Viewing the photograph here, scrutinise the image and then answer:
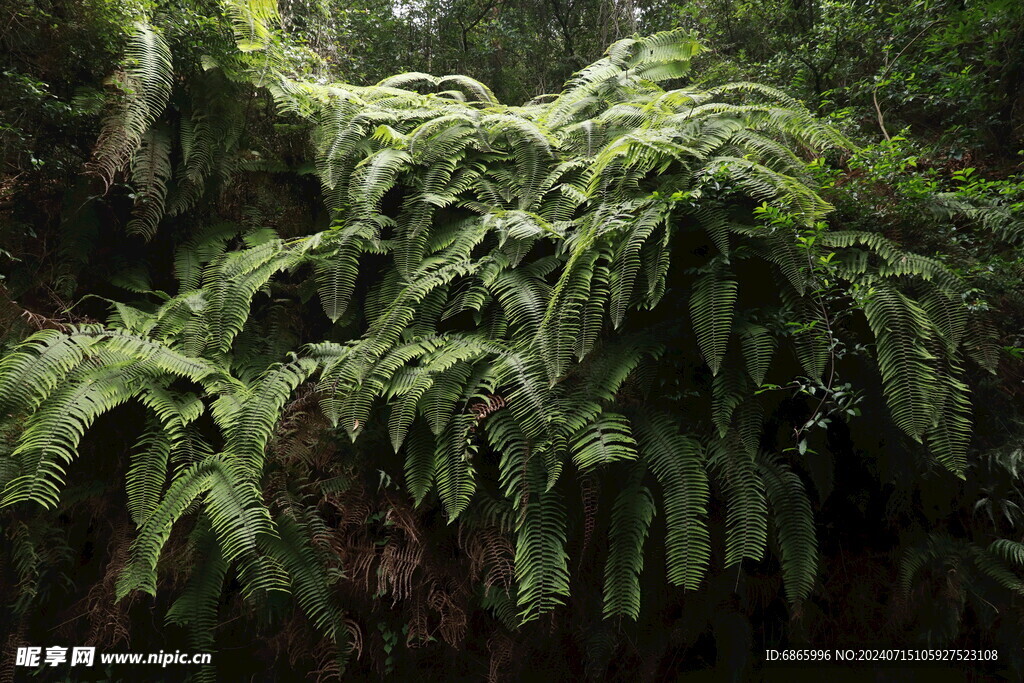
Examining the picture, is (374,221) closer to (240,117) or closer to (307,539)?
(240,117)

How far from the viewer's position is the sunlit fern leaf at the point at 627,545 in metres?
2.36

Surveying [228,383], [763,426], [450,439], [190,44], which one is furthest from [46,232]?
[763,426]

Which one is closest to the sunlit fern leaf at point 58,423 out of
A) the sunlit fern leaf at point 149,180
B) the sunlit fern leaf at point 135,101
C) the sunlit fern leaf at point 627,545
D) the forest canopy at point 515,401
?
the forest canopy at point 515,401

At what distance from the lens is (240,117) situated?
3.94m

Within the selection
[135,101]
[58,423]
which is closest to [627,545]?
[58,423]

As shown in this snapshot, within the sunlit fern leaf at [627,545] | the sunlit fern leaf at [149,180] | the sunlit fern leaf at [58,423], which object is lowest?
the sunlit fern leaf at [627,545]

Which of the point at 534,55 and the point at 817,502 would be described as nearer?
the point at 817,502

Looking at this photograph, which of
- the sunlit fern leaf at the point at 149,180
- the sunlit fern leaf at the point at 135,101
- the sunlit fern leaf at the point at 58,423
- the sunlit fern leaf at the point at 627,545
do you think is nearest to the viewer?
the sunlit fern leaf at the point at 627,545

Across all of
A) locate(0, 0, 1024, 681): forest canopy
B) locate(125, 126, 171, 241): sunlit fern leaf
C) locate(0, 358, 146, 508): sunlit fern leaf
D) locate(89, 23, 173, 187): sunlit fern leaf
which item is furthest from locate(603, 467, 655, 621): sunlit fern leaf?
locate(89, 23, 173, 187): sunlit fern leaf

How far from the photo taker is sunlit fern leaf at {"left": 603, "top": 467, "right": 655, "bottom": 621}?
2.36m

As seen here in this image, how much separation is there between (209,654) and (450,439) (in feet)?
5.32

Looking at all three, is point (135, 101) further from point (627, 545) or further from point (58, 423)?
point (627, 545)

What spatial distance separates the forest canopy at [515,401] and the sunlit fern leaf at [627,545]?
0.06 ft

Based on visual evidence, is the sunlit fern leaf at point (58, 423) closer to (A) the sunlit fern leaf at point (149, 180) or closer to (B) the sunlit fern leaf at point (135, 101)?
(A) the sunlit fern leaf at point (149, 180)
